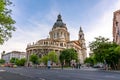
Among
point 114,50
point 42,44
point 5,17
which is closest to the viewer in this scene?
point 5,17

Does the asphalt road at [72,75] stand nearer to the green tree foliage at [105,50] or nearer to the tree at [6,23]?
the tree at [6,23]

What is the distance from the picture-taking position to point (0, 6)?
18.8 meters

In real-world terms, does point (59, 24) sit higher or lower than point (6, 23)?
higher

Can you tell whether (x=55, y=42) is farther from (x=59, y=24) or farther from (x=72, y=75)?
(x=72, y=75)

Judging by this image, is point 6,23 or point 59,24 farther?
point 59,24

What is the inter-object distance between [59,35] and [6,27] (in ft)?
458

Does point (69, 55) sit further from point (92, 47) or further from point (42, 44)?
point (92, 47)

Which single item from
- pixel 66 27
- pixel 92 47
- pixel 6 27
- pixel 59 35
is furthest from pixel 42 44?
pixel 6 27

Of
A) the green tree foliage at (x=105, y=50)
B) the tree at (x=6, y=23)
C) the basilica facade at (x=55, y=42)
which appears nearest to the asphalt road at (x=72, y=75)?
the tree at (x=6, y=23)

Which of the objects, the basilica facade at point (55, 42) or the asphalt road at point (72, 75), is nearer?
the asphalt road at point (72, 75)

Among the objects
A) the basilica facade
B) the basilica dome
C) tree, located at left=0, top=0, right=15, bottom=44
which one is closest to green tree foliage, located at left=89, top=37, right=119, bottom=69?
tree, located at left=0, top=0, right=15, bottom=44

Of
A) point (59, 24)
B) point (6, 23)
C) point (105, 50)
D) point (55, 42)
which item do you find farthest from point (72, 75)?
point (59, 24)

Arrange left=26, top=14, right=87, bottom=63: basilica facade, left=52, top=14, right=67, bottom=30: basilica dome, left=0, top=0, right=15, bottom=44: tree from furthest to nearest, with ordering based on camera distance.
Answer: left=52, top=14, right=67, bottom=30: basilica dome, left=26, top=14, right=87, bottom=63: basilica facade, left=0, top=0, right=15, bottom=44: tree

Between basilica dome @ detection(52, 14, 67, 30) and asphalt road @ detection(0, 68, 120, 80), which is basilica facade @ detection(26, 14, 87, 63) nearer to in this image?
basilica dome @ detection(52, 14, 67, 30)
